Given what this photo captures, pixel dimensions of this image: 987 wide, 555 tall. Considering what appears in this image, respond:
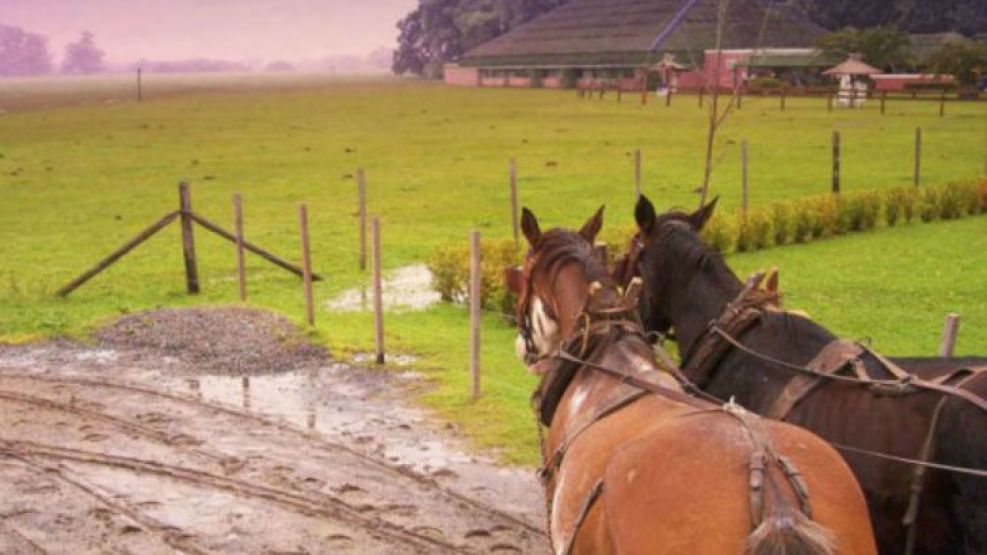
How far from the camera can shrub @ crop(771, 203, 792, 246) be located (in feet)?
74.3

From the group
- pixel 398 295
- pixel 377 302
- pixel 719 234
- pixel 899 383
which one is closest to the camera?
pixel 899 383

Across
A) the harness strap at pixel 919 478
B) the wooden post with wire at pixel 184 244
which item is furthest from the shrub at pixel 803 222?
the harness strap at pixel 919 478

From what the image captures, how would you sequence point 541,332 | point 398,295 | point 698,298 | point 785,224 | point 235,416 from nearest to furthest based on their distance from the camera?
point 541,332 < point 698,298 < point 235,416 < point 398,295 < point 785,224

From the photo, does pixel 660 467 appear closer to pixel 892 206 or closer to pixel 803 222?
pixel 803 222

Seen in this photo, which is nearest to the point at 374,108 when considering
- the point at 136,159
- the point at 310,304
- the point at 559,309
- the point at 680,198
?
the point at 136,159

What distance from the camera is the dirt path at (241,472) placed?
8180 millimetres

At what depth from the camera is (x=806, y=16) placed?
98438 millimetres

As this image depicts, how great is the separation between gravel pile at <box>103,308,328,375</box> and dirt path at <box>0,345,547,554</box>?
0.54 m

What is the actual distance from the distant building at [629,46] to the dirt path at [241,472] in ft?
236

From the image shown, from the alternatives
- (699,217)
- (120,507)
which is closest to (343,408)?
(120,507)

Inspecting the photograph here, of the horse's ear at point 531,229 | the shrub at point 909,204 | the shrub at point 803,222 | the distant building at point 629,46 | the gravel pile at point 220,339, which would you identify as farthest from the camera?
the distant building at point 629,46

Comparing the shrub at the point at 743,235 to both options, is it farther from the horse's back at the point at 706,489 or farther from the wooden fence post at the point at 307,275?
the horse's back at the point at 706,489

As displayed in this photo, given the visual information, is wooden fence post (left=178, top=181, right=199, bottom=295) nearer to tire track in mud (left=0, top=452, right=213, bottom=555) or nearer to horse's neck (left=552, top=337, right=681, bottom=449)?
tire track in mud (left=0, top=452, right=213, bottom=555)

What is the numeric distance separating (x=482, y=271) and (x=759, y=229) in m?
8.22
